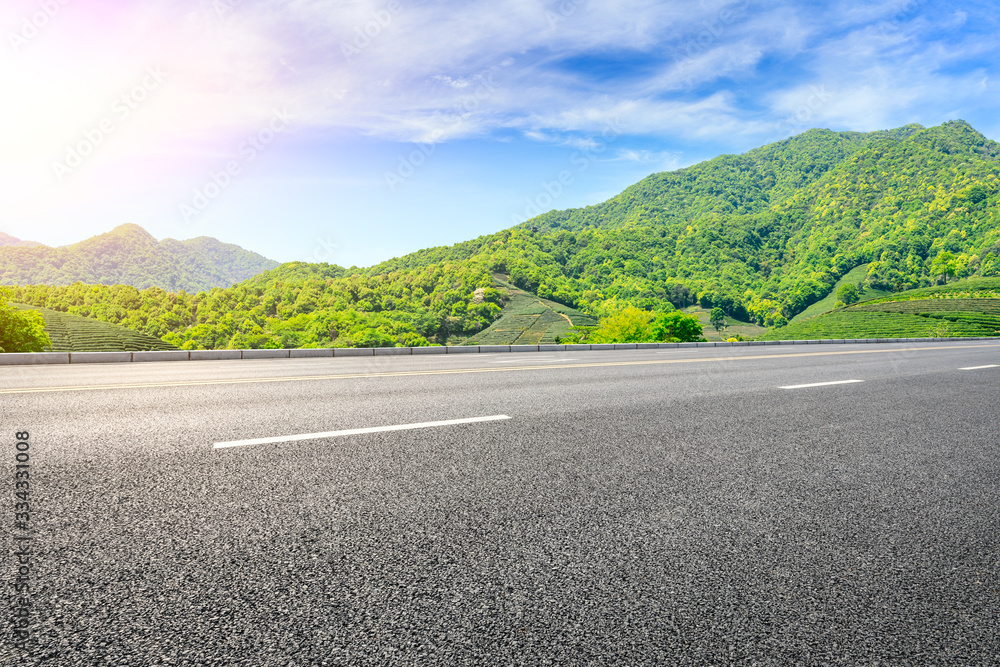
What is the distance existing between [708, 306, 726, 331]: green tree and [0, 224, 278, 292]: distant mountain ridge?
92.5 meters

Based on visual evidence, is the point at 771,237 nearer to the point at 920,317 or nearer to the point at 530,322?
the point at 920,317

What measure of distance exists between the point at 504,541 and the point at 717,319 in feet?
397

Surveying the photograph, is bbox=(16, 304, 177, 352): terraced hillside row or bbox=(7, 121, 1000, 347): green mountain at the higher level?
bbox=(7, 121, 1000, 347): green mountain

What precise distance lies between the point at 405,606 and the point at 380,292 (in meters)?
80.0

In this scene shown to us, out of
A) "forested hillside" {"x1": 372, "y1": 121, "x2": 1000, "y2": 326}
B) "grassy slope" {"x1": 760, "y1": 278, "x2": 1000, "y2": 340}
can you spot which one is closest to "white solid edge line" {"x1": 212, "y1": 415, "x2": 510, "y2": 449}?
"grassy slope" {"x1": 760, "y1": 278, "x2": 1000, "y2": 340}

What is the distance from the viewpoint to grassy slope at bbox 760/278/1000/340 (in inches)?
2512

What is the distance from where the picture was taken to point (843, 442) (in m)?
4.47

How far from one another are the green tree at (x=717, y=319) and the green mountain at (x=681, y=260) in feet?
20.3

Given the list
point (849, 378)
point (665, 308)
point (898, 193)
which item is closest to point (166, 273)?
point (665, 308)

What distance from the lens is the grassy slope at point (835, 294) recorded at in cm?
11805

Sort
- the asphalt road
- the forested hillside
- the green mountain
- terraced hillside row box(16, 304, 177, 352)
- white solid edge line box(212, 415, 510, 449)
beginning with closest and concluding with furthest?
the asphalt road < white solid edge line box(212, 415, 510, 449) < terraced hillside row box(16, 304, 177, 352) < the green mountain < the forested hillside

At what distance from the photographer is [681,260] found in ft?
408

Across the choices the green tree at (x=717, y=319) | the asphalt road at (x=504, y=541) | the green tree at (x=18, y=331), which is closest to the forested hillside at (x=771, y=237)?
the green tree at (x=717, y=319)

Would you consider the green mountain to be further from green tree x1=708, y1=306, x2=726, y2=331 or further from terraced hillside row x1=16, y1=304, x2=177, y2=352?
terraced hillside row x1=16, y1=304, x2=177, y2=352
